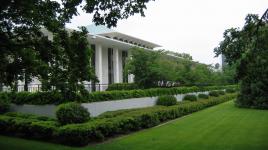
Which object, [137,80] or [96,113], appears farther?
[137,80]

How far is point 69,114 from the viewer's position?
14.3 m

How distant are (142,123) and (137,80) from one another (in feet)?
42.6

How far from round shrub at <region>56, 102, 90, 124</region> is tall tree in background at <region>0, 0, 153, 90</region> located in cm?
226

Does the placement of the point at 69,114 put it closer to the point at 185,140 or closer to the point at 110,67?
the point at 185,140

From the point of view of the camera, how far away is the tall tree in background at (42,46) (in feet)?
36.9

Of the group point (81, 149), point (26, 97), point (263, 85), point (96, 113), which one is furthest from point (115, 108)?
point (263, 85)

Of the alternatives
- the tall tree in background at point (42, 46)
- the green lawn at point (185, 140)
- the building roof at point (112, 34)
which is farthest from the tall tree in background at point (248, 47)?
the building roof at point (112, 34)

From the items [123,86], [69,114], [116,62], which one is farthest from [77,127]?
[116,62]

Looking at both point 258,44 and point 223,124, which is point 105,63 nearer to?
point 223,124

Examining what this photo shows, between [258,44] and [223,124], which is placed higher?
[258,44]

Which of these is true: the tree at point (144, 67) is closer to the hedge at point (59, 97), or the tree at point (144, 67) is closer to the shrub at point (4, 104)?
the hedge at point (59, 97)

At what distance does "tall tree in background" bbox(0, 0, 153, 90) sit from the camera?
443 inches

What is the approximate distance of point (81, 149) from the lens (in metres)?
12.0

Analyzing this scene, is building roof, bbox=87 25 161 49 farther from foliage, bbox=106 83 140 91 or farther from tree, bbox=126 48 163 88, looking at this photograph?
foliage, bbox=106 83 140 91
